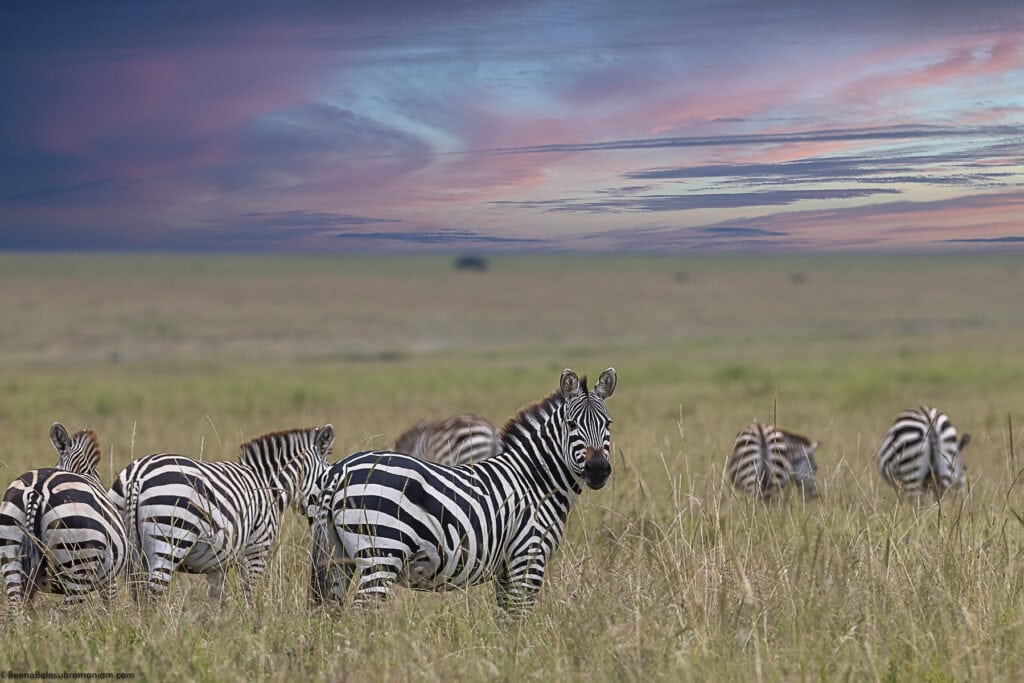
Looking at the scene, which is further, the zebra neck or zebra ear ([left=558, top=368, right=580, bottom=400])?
the zebra neck

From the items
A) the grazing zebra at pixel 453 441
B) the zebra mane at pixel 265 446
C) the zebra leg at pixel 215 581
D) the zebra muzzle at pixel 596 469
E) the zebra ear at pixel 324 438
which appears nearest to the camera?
the zebra muzzle at pixel 596 469

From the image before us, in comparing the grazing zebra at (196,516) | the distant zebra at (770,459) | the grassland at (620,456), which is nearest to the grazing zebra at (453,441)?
the grassland at (620,456)

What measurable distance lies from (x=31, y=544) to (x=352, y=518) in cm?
169

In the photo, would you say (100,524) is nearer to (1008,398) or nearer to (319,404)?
(319,404)

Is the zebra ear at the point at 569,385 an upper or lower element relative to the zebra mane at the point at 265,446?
upper

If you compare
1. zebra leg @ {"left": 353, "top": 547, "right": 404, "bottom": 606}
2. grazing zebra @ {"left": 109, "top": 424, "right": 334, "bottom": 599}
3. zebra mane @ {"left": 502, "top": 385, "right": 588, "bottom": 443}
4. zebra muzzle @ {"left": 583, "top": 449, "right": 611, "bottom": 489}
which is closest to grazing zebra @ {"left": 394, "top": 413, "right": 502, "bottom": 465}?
grazing zebra @ {"left": 109, "top": 424, "right": 334, "bottom": 599}

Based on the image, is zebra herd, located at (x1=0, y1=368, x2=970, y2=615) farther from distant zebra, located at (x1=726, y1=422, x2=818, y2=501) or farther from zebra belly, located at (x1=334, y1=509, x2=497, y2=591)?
distant zebra, located at (x1=726, y1=422, x2=818, y2=501)

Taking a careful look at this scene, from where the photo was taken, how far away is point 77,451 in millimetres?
7258

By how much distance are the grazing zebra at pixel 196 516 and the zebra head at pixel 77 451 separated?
108cm

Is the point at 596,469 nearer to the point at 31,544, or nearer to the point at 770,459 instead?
the point at 31,544

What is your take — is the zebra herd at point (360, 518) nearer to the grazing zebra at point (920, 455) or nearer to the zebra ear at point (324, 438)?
the zebra ear at point (324, 438)

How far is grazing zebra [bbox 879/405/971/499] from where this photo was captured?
11.1 meters

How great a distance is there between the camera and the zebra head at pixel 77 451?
7.14 meters

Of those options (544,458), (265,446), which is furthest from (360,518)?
(265,446)
